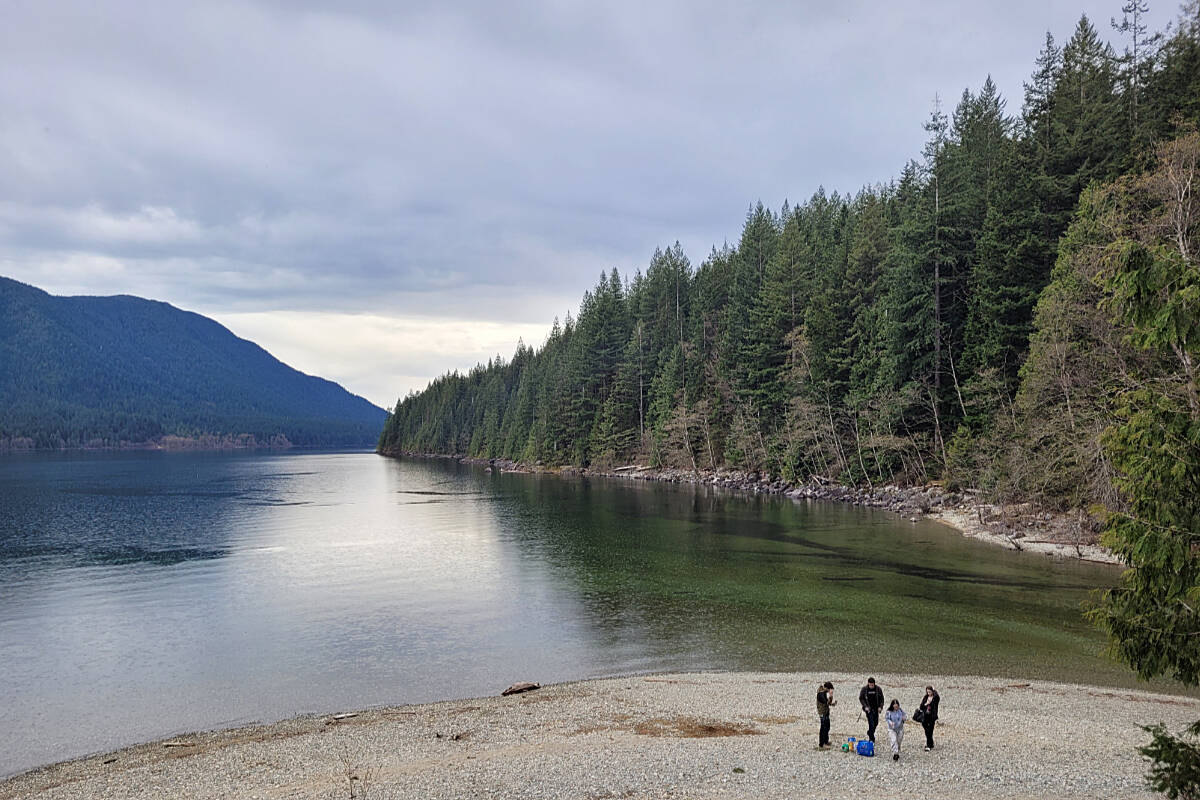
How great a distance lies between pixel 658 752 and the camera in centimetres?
1538

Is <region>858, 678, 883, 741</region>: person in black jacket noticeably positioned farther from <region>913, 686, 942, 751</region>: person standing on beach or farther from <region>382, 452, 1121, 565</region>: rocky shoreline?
<region>382, 452, 1121, 565</region>: rocky shoreline

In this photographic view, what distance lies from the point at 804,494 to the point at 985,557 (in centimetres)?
3323

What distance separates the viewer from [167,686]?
22.1m

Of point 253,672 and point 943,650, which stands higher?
point 943,650

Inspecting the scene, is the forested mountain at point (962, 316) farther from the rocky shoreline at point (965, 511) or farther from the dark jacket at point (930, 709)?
the dark jacket at point (930, 709)

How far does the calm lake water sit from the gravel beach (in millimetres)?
2301

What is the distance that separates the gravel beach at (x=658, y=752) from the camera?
13.6 metres

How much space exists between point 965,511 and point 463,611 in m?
39.2

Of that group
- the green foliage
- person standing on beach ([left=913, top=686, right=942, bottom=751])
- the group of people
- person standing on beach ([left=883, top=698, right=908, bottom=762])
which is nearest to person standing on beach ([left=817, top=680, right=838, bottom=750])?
the group of people

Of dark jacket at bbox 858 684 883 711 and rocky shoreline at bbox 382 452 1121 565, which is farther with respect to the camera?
rocky shoreline at bbox 382 452 1121 565

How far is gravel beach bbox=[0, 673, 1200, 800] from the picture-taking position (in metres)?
13.6

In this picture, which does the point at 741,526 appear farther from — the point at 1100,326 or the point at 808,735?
the point at 808,735

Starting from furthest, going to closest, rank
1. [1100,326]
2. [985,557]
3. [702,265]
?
[702,265], [985,557], [1100,326]

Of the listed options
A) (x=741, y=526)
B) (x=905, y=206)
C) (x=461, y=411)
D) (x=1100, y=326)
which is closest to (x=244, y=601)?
(x=741, y=526)
